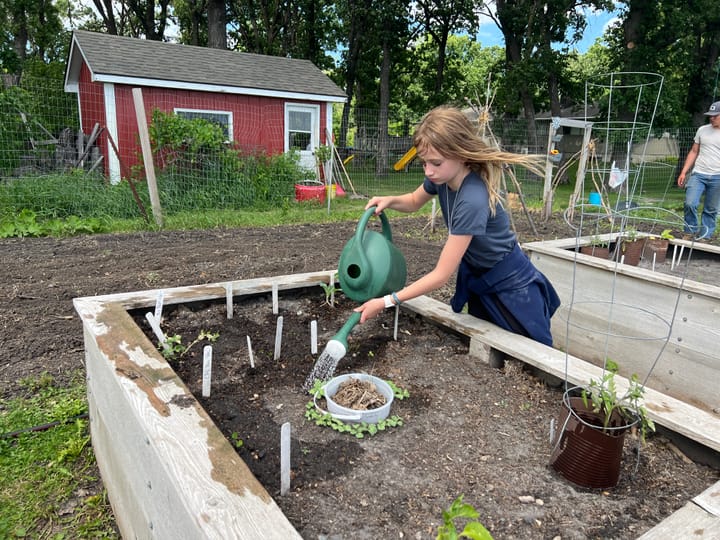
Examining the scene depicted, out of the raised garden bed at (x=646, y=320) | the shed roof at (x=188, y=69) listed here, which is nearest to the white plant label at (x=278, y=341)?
the raised garden bed at (x=646, y=320)

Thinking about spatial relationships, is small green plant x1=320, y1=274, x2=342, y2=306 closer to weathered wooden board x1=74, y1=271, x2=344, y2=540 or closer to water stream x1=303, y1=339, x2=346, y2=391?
water stream x1=303, y1=339, x2=346, y2=391

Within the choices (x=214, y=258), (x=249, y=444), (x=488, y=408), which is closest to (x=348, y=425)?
(x=249, y=444)

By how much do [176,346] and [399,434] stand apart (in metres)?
0.99

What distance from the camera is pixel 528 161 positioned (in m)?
1.90

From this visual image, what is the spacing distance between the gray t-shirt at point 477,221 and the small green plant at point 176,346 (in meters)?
1.12

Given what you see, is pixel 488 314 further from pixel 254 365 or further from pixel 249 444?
pixel 249 444

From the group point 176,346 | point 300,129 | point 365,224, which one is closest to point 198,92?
point 300,129

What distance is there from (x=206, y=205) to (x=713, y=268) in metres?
6.41

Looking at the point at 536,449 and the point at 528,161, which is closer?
the point at 536,449

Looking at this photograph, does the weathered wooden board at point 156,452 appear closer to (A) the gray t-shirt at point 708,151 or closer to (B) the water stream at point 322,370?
(B) the water stream at point 322,370

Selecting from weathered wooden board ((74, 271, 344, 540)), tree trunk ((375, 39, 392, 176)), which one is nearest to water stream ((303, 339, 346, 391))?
weathered wooden board ((74, 271, 344, 540))

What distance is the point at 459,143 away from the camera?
1.76m

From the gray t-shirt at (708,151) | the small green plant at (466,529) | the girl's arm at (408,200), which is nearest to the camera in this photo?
the small green plant at (466,529)

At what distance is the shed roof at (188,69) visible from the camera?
9156 millimetres
